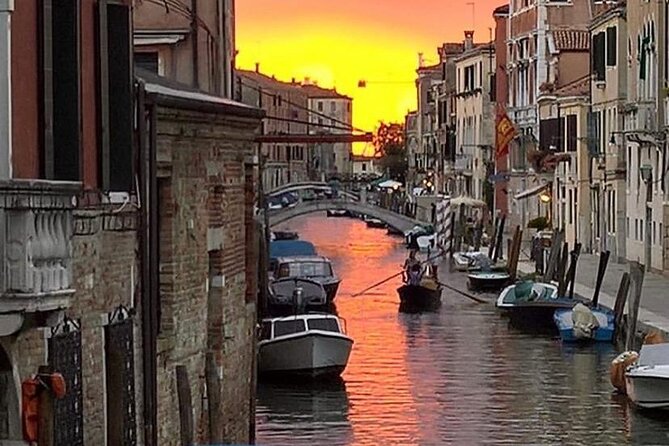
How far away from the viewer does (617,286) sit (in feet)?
127

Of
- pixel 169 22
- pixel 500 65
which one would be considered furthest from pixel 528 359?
pixel 500 65

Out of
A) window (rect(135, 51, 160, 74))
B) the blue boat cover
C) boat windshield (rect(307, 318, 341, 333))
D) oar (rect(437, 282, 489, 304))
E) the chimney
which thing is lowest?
oar (rect(437, 282, 489, 304))

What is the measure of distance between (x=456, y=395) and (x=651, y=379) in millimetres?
3427

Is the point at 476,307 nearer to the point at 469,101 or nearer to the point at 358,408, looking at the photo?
the point at 358,408

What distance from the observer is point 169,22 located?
1939 cm

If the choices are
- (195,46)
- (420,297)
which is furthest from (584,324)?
(195,46)

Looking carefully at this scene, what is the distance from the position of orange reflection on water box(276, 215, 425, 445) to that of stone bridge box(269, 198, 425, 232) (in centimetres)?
380

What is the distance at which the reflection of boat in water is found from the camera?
2262 centimetres

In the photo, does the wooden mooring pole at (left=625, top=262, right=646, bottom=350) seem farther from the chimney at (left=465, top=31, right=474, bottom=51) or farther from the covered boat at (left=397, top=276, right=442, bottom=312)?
the chimney at (left=465, top=31, right=474, bottom=51)

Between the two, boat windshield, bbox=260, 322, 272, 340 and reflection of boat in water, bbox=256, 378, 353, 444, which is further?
boat windshield, bbox=260, 322, 272, 340

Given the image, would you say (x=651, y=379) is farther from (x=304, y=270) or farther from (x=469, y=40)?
(x=469, y=40)

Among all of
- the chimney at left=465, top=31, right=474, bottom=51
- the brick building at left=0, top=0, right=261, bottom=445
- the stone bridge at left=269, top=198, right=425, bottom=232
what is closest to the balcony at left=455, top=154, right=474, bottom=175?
the stone bridge at left=269, top=198, right=425, bottom=232

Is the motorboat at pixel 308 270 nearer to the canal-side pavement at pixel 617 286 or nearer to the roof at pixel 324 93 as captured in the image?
the canal-side pavement at pixel 617 286

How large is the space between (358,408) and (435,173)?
2744 inches
